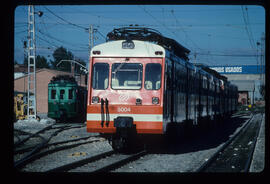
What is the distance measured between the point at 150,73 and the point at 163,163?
2.56 metres

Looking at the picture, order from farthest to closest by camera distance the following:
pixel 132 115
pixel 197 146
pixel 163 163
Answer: pixel 197 146, pixel 132 115, pixel 163 163

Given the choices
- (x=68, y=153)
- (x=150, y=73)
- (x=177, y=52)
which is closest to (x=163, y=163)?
(x=150, y=73)

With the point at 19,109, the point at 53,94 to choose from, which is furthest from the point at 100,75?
the point at 19,109

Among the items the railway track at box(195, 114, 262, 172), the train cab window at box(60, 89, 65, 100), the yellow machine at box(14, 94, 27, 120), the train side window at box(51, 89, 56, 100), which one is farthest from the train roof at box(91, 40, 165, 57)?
the yellow machine at box(14, 94, 27, 120)

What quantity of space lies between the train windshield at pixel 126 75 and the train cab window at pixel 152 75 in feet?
0.64

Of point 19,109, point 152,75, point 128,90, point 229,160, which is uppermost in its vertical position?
point 152,75

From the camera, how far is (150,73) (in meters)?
11.1

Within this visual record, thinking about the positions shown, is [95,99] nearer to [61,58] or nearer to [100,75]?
[100,75]

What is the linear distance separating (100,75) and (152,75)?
1.50 m

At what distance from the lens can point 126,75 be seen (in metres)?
11.2

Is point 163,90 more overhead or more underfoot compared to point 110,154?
more overhead

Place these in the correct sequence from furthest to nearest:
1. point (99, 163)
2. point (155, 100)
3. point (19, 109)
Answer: point (19, 109) < point (155, 100) < point (99, 163)

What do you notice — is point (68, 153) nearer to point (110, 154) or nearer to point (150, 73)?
point (110, 154)

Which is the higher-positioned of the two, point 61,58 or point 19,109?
point 61,58
